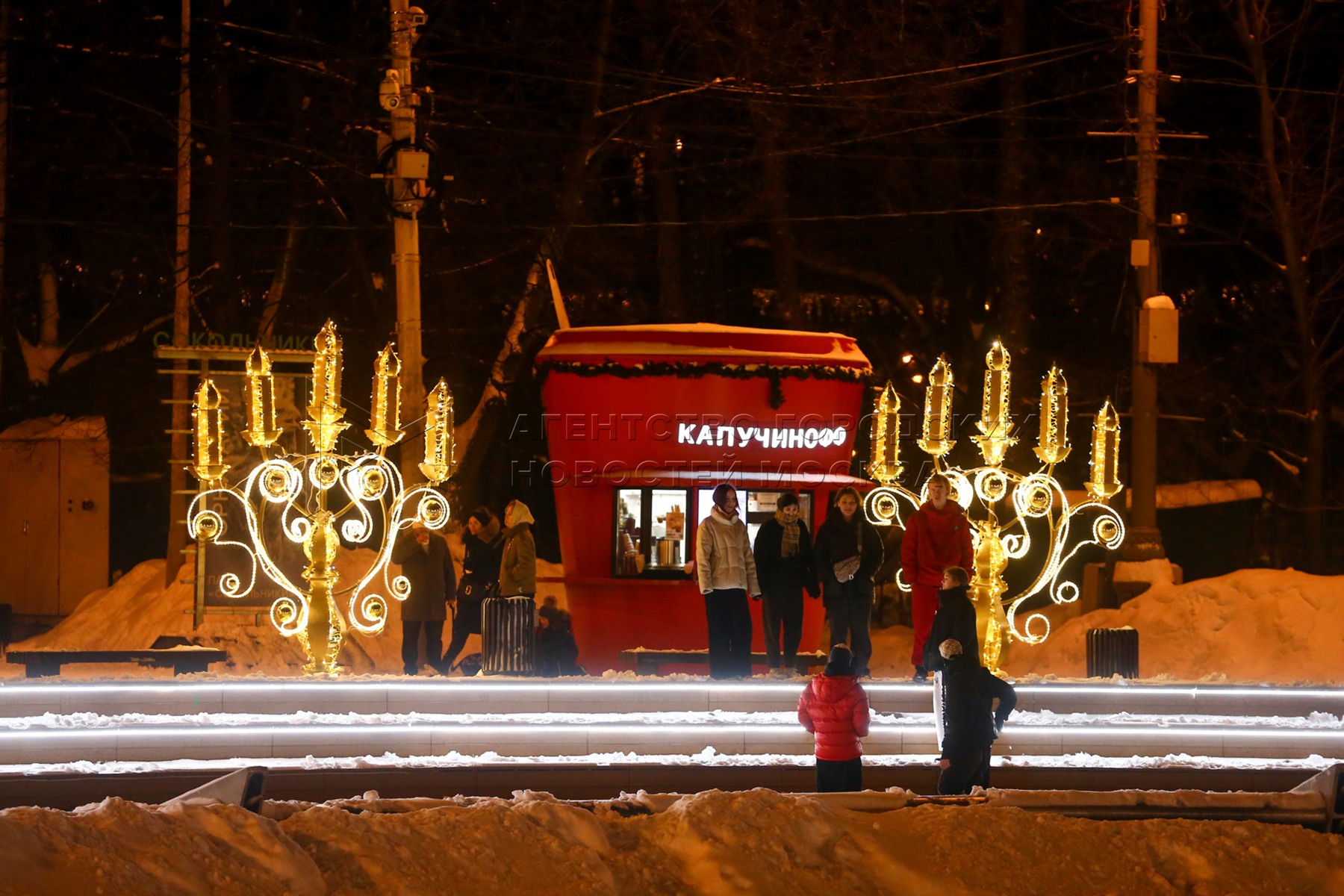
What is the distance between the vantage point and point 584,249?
30.3m

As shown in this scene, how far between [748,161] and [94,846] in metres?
24.4

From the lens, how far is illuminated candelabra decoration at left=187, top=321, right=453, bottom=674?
16703 millimetres

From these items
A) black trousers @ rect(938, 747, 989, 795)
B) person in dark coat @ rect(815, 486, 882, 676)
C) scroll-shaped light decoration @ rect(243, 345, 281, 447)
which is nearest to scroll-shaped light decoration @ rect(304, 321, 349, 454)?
scroll-shaped light decoration @ rect(243, 345, 281, 447)

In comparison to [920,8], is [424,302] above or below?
below

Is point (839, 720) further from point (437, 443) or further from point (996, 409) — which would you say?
point (437, 443)

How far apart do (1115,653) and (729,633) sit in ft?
12.1

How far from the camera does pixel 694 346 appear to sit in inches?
774

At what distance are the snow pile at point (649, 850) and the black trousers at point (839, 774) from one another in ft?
6.29

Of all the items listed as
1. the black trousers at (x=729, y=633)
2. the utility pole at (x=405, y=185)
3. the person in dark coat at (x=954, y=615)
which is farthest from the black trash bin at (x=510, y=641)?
the person in dark coat at (x=954, y=615)

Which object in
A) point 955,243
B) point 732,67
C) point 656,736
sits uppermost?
point 732,67

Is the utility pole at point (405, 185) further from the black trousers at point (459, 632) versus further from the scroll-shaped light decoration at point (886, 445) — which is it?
the scroll-shaped light decoration at point (886, 445)

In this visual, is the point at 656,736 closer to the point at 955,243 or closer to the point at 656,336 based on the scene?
the point at 656,336

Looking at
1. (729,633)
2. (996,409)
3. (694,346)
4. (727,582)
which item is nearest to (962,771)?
(727,582)

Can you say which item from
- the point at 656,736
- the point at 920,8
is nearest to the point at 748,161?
the point at 920,8
